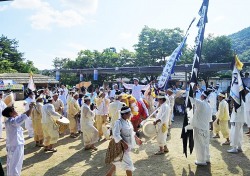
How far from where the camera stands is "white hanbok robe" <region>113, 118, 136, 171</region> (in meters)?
5.19

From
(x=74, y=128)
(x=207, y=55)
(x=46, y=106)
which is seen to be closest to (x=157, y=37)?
(x=207, y=55)

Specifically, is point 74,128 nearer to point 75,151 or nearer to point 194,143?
point 75,151

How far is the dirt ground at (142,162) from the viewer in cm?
622

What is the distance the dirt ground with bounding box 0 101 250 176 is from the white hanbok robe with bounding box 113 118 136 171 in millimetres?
995

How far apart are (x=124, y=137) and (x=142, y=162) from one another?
1.96 metres

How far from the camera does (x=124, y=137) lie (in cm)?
534

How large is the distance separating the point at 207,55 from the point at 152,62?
7.25 meters

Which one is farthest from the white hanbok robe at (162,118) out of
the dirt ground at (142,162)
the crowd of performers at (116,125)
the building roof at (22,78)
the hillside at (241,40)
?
the hillside at (241,40)

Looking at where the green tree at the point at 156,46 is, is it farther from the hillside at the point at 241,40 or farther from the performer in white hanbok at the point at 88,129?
the hillside at the point at 241,40

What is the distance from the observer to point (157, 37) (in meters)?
30.8

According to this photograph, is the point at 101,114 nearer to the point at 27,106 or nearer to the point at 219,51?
the point at 27,106

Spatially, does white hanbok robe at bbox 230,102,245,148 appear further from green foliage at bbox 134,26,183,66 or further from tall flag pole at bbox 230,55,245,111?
green foliage at bbox 134,26,183,66

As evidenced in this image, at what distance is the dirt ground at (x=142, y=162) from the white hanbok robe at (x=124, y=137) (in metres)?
0.99

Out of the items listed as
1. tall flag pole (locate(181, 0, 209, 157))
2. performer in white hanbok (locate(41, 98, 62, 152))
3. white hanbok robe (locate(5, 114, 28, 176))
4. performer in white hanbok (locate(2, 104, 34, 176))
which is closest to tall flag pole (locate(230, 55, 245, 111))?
tall flag pole (locate(181, 0, 209, 157))
